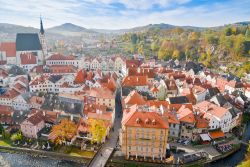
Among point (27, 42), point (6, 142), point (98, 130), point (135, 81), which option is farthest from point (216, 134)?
point (27, 42)

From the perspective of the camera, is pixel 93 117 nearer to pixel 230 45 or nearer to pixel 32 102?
pixel 32 102

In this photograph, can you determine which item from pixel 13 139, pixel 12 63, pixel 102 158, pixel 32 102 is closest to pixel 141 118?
pixel 102 158

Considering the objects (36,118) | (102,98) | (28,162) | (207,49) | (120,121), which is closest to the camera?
(28,162)

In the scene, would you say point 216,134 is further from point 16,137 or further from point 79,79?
point 79,79

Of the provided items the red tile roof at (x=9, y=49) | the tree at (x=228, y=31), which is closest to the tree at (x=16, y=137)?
the red tile roof at (x=9, y=49)

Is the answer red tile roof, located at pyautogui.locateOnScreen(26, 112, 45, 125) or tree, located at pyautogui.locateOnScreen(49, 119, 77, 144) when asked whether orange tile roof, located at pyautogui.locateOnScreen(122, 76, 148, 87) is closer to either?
tree, located at pyautogui.locateOnScreen(49, 119, 77, 144)
